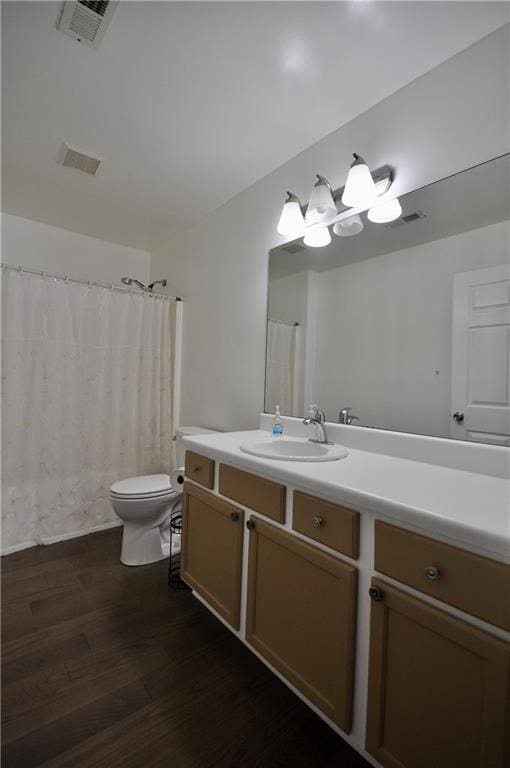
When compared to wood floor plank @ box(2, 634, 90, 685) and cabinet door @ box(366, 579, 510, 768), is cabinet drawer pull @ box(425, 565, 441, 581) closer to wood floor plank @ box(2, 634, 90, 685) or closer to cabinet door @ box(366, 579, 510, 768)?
cabinet door @ box(366, 579, 510, 768)

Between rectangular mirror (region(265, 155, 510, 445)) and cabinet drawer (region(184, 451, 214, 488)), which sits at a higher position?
rectangular mirror (region(265, 155, 510, 445))

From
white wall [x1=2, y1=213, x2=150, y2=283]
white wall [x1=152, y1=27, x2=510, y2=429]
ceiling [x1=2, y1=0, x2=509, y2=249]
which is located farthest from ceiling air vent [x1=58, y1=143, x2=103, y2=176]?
white wall [x1=2, y1=213, x2=150, y2=283]

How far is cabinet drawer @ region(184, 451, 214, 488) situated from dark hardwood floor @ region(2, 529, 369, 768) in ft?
2.17

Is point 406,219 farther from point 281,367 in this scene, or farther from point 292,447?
point 292,447

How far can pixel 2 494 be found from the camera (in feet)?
7.02

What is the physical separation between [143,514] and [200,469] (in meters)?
0.71

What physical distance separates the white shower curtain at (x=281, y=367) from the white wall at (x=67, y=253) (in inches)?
73.5

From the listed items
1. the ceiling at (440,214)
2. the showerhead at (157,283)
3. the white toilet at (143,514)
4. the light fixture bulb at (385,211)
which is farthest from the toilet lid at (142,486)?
the light fixture bulb at (385,211)

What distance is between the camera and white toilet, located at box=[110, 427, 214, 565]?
6.43 feet

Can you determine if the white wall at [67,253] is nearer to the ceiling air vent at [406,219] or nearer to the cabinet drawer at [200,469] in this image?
the cabinet drawer at [200,469]

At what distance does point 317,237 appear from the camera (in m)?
1.70

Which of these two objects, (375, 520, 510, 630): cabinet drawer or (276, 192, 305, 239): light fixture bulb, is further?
(276, 192, 305, 239): light fixture bulb

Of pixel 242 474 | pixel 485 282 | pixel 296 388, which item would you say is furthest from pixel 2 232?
pixel 485 282

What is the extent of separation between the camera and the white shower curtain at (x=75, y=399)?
2180mm
